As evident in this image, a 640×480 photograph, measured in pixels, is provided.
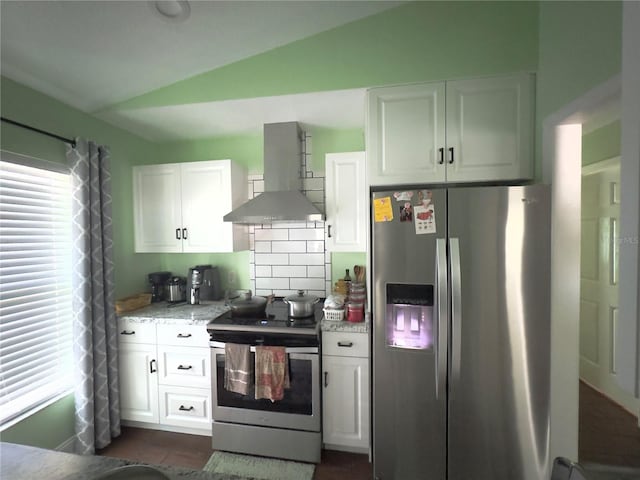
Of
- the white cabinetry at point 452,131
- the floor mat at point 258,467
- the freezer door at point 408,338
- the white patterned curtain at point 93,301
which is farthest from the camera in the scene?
the white patterned curtain at point 93,301

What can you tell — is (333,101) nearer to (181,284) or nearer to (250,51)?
(250,51)

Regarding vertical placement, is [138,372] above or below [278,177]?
below

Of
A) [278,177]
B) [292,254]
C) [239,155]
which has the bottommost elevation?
[292,254]

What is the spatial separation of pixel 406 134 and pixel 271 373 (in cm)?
177

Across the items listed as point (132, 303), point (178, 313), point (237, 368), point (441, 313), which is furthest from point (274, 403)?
point (132, 303)

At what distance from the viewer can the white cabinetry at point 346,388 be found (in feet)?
6.27

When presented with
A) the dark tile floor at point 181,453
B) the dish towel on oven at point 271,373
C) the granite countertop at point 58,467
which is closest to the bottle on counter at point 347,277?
the dish towel on oven at point 271,373

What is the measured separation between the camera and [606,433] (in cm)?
223

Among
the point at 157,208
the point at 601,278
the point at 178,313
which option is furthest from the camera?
the point at 601,278

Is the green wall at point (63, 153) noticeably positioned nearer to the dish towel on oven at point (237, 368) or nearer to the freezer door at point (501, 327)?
the dish towel on oven at point (237, 368)

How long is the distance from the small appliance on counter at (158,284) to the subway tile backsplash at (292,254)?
0.81 m

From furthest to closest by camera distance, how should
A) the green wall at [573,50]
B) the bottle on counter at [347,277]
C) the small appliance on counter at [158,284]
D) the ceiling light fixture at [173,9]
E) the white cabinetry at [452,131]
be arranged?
the small appliance on counter at [158,284] → the bottle on counter at [347,277] → the white cabinetry at [452,131] → the ceiling light fixture at [173,9] → the green wall at [573,50]

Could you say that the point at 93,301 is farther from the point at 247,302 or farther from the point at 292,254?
the point at 292,254

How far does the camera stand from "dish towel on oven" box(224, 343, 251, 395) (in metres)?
1.93
